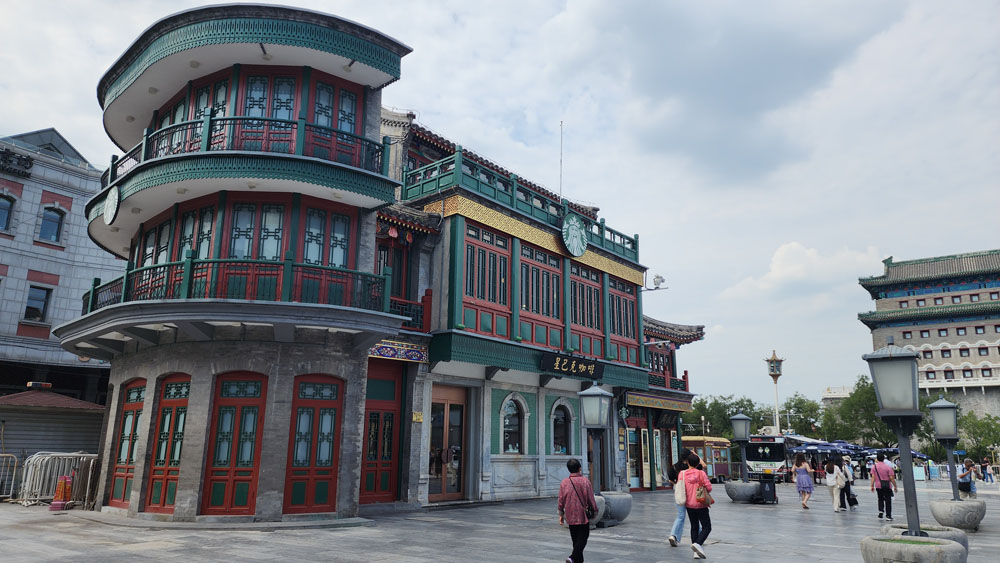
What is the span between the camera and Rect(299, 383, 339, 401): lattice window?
1444 centimetres

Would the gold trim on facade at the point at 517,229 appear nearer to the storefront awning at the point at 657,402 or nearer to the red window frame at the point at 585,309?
the red window frame at the point at 585,309

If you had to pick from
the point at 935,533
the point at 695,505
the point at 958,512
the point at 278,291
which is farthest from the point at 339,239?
the point at 958,512

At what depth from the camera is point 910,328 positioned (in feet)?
224

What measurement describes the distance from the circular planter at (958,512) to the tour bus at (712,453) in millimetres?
24609

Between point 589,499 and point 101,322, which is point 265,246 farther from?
point 589,499

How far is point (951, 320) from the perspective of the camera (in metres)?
66.1

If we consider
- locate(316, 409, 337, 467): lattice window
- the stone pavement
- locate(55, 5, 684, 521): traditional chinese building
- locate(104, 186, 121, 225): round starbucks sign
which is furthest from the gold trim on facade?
the stone pavement

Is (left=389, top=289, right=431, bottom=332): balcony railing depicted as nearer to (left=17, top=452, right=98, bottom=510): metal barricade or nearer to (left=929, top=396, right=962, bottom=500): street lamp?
(left=17, top=452, right=98, bottom=510): metal barricade

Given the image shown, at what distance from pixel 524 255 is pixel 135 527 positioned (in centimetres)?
1334

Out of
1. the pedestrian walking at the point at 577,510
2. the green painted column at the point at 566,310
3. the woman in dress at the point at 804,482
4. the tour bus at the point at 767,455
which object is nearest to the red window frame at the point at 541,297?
the green painted column at the point at 566,310

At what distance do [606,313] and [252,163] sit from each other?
1502 cm

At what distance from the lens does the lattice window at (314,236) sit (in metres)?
14.8

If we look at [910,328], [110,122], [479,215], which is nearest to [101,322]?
[110,122]

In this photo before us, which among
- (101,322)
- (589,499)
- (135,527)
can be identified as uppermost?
(101,322)
